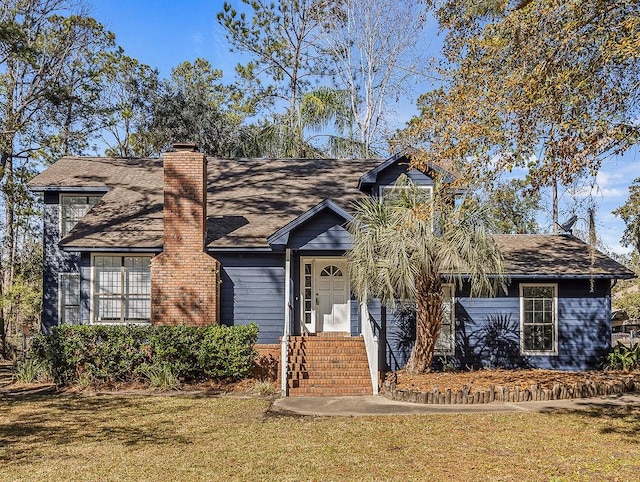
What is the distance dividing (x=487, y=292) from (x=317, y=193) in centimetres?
635

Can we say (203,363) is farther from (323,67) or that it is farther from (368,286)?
(323,67)

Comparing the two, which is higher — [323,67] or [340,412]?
[323,67]

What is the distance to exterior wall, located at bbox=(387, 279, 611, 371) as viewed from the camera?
15602 mm

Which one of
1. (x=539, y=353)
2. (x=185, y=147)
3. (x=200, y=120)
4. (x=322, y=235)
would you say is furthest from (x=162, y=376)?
(x=200, y=120)

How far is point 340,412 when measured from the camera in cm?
1062

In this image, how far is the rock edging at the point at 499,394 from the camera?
11.2 m

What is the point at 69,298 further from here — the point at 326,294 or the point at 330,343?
the point at 330,343

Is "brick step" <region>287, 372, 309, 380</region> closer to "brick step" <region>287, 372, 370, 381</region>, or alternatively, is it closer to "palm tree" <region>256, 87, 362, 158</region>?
"brick step" <region>287, 372, 370, 381</region>

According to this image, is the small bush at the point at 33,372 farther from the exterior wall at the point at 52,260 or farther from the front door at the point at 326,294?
the front door at the point at 326,294

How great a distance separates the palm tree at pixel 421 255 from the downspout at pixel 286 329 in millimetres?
1925

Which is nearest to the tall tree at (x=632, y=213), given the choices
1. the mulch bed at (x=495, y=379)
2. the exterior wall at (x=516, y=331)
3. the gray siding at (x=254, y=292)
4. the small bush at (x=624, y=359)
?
the exterior wall at (x=516, y=331)

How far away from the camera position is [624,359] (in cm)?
1514

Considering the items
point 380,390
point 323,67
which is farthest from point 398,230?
point 323,67

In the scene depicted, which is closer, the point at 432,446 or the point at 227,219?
the point at 432,446
